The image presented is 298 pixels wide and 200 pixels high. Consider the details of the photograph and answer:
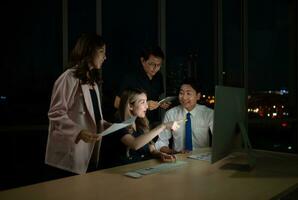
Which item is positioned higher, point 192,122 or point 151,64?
point 151,64

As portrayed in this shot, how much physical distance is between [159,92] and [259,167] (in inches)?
55.2

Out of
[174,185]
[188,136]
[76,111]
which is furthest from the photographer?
[188,136]

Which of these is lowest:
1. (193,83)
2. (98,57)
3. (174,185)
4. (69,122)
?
(174,185)

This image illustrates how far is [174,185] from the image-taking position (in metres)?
1.59

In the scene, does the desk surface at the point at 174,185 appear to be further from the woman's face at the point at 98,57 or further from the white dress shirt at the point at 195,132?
the white dress shirt at the point at 195,132

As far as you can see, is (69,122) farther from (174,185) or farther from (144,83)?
(144,83)

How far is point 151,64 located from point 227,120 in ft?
4.16

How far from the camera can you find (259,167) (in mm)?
2049

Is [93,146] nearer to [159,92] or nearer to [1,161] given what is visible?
[159,92]

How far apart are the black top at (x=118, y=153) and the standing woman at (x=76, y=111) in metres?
0.15

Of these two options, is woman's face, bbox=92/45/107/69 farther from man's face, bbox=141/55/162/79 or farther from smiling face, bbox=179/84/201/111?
smiling face, bbox=179/84/201/111

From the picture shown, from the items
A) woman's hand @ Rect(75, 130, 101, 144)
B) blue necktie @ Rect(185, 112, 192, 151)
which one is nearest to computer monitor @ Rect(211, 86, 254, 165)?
woman's hand @ Rect(75, 130, 101, 144)

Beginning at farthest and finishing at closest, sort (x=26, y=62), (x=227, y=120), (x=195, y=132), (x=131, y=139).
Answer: (x=26, y=62) < (x=195, y=132) < (x=131, y=139) < (x=227, y=120)

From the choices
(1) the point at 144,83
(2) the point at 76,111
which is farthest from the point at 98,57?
(1) the point at 144,83
